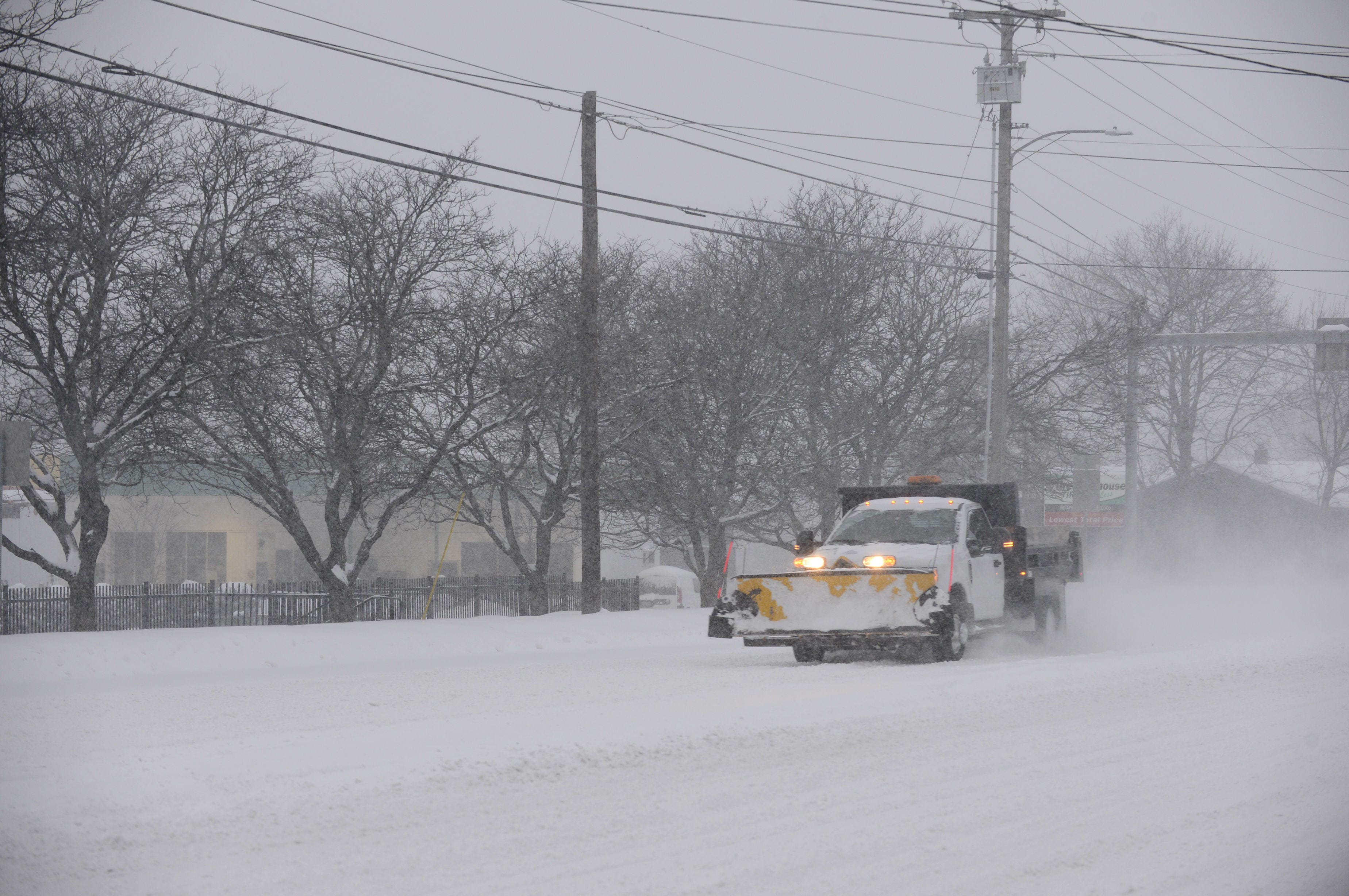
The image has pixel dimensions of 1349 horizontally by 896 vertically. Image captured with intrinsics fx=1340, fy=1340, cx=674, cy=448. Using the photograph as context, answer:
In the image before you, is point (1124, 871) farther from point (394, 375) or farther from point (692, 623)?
point (394, 375)

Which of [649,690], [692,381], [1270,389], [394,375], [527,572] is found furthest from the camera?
[1270,389]

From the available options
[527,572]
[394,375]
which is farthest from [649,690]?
[527,572]

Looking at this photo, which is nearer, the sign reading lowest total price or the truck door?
the truck door

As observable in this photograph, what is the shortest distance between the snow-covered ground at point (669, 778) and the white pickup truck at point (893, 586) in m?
0.53

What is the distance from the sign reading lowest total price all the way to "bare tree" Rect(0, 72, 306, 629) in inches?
955

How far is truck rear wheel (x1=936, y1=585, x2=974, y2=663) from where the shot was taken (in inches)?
550

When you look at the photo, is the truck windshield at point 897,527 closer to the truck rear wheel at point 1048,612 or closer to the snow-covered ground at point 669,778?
the snow-covered ground at point 669,778

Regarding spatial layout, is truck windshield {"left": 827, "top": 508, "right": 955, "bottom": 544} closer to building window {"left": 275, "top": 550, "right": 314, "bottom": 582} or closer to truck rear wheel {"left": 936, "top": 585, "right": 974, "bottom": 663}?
truck rear wheel {"left": 936, "top": 585, "right": 974, "bottom": 663}

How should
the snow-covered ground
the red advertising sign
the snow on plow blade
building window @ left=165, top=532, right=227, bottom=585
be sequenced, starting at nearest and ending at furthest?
the snow-covered ground
the snow on plow blade
the red advertising sign
building window @ left=165, top=532, right=227, bottom=585

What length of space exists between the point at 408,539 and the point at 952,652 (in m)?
47.2

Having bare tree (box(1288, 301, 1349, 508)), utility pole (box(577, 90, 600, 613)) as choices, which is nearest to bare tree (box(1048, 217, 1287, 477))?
bare tree (box(1288, 301, 1349, 508))

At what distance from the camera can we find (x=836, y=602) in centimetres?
1412

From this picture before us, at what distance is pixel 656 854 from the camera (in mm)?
6035

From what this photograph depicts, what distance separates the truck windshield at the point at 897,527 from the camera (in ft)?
50.5
